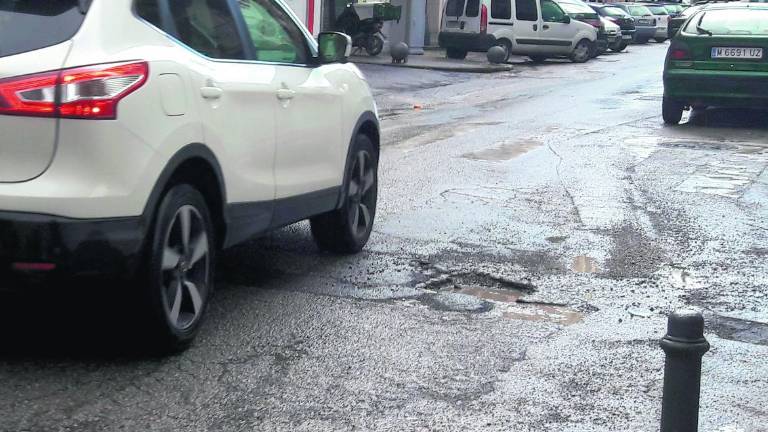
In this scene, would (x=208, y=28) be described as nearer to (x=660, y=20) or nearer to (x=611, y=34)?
(x=611, y=34)

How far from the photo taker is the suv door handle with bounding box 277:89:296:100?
5965 mm

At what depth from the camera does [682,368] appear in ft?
11.7

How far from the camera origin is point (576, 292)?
6.69 metres

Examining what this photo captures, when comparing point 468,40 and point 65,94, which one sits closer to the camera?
point 65,94

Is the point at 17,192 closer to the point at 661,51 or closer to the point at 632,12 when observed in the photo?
the point at 661,51

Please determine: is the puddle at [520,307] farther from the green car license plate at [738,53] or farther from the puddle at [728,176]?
the green car license plate at [738,53]

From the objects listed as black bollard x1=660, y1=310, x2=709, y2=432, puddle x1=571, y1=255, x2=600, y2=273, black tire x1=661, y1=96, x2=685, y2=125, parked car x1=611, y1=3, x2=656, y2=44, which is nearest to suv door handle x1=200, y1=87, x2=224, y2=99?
black bollard x1=660, y1=310, x2=709, y2=432

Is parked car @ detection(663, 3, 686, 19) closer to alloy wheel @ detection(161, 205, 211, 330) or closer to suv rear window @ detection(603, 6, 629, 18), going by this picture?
suv rear window @ detection(603, 6, 629, 18)

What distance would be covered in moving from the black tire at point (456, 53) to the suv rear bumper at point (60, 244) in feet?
90.5

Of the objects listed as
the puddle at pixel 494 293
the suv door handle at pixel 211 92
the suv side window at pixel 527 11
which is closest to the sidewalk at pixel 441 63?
the suv side window at pixel 527 11

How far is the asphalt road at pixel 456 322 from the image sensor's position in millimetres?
4562

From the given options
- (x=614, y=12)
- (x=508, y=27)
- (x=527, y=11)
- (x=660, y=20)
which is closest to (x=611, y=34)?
(x=614, y=12)

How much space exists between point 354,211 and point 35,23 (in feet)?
10.0

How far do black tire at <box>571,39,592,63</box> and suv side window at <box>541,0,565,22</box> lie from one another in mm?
1254
